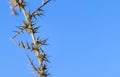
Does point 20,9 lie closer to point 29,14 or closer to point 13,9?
point 29,14

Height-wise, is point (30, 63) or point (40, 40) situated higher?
point (40, 40)

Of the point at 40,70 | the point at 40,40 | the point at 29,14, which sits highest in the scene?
the point at 29,14

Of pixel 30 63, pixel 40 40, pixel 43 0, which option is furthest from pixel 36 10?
pixel 30 63

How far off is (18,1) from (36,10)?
0.51m

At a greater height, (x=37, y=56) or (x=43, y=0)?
(x=43, y=0)

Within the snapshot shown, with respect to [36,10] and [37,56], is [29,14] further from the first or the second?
[37,56]

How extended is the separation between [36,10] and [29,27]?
719mm

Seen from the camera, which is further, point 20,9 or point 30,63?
point 20,9

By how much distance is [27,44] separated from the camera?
319 inches

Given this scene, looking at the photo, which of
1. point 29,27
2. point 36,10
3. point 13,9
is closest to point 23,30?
point 29,27

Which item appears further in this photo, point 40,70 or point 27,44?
point 27,44

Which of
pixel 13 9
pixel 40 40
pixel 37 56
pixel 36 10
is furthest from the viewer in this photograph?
pixel 13 9

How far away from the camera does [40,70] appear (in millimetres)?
7434

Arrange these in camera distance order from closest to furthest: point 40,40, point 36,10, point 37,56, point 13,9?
point 37,56 → point 40,40 → point 36,10 → point 13,9
